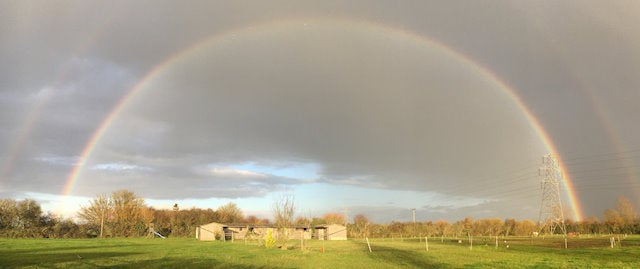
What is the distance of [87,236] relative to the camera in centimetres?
7194

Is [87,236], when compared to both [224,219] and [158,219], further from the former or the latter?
[224,219]

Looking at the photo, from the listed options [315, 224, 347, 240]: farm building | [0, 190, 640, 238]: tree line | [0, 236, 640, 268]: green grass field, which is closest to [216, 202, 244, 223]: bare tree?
[0, 190, 640, 238]: tree line

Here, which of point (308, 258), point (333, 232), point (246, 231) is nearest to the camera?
point (308, 258)

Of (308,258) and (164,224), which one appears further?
(164,224)

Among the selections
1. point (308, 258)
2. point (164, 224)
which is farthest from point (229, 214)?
point (308, 258)

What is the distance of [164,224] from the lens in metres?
84.4

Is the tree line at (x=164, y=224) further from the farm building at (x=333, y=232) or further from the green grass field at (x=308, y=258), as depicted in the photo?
the green grass field at (x=308, y=258)

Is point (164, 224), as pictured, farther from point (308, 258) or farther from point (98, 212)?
point (308, 258)

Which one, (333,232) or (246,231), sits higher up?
(246,231)

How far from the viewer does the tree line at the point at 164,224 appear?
70.2 m

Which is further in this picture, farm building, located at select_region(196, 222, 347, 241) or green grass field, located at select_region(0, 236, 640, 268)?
farm building, located at select_region(196, 222, 347, 241)

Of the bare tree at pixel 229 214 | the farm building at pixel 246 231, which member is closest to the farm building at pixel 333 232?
the farm building at pixel 246 231

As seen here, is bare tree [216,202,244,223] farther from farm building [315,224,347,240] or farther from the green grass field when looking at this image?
the green grass field

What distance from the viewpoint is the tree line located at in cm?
7025
